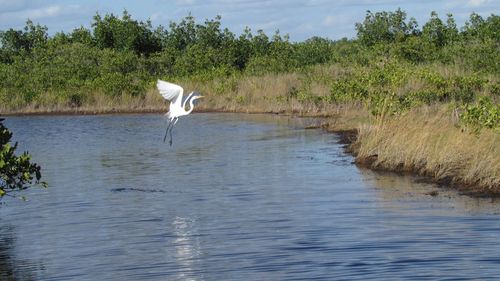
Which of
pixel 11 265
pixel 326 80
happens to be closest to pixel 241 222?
pixel 11 265

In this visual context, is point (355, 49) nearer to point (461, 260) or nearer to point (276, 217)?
point (276, 217)

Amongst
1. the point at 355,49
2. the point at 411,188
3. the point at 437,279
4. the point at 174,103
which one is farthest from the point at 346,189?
the point at 355,49

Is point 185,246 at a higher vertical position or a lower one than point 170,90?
lower

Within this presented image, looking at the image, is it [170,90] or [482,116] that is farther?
[170,90]

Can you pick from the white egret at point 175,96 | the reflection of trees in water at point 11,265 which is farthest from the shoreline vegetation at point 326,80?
the reflection of trees in water at point 11,265

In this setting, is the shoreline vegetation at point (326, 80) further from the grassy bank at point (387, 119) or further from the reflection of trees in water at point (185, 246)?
the reflection of trees in water at point (185, 246)

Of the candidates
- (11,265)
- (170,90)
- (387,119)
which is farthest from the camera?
(387,119)

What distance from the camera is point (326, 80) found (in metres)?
40.7

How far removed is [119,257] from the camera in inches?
493

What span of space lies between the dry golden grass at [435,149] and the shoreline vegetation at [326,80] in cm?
3

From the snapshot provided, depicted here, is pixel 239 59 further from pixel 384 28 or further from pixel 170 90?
pixel 170 90

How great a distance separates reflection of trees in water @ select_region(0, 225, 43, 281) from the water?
3 cm

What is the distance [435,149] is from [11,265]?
9.04 metres

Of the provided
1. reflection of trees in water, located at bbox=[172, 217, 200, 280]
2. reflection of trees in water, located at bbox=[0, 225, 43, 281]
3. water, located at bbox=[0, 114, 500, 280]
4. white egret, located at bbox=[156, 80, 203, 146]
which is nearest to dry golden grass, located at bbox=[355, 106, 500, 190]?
water, located at bbox=[0, 114, 500, 280]
